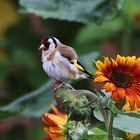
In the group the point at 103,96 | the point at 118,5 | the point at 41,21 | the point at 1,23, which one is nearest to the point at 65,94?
the point at 103,96

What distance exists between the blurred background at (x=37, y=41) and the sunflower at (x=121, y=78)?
819 mm

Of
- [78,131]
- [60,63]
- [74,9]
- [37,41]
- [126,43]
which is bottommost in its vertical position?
[78,131]

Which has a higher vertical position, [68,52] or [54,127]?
[68,52]

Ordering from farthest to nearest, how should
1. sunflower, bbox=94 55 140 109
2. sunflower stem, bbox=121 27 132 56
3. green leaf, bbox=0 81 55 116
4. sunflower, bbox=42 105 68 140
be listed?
sunflower stem, bbox=121 27 132 56 < green leaf, bbox=0 81 55 116 < sunflower, bbox=42 105 68 140 < sunflower, bbox=94 55 140 109

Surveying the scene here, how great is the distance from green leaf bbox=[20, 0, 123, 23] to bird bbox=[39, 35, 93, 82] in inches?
29.3

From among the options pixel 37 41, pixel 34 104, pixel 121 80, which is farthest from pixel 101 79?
pixel 37 41

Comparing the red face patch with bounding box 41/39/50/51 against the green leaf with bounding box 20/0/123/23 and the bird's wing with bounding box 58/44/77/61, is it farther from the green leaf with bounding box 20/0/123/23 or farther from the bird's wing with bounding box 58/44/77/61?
the green leaf with bounding box 20/0/123/23

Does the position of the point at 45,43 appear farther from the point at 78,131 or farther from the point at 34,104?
the point at 34,104

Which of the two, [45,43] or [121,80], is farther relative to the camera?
[45,43]

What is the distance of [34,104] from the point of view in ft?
6.40

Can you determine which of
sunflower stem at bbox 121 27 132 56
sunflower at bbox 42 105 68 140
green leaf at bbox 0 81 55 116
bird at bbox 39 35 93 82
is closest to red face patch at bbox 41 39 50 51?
bird at bbox 39 35 93 82

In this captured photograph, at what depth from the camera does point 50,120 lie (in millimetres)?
1131

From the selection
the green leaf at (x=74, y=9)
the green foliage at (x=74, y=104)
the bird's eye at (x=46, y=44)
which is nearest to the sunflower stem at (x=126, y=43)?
the green leaf at (x=74, y=9)

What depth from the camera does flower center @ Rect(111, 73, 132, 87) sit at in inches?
41.4
